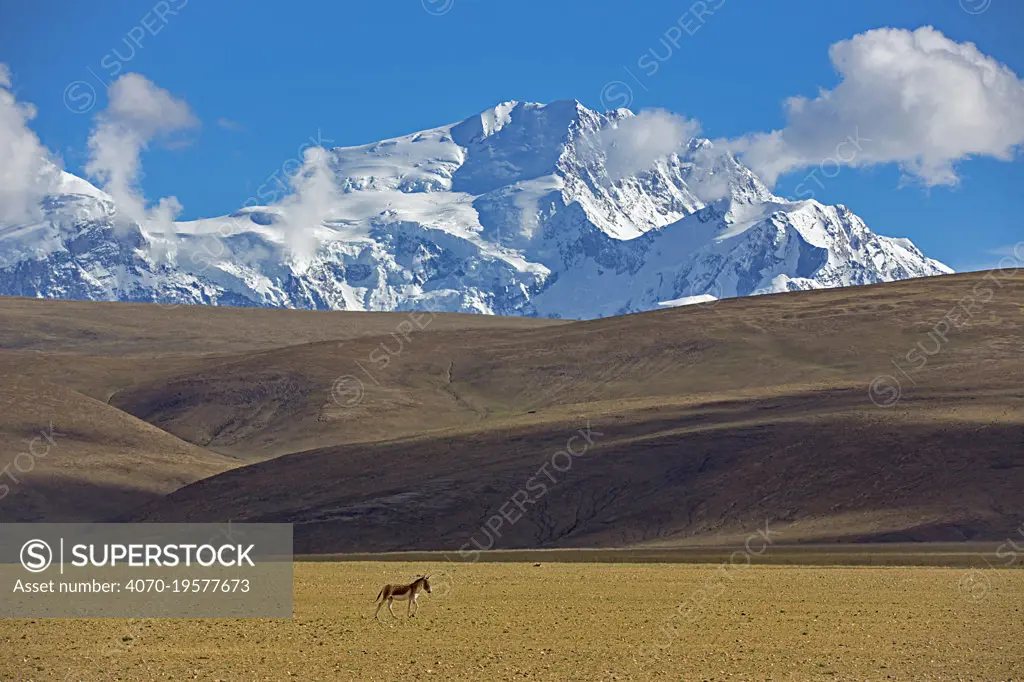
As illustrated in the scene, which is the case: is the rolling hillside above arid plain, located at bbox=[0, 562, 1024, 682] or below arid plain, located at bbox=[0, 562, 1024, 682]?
above

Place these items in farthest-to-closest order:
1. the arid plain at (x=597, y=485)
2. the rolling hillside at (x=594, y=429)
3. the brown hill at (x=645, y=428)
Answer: the rolling hillside at (x=594, y=429)
the brown hill at (x=645, y=428)
the arid plain at (x=597, y=485)

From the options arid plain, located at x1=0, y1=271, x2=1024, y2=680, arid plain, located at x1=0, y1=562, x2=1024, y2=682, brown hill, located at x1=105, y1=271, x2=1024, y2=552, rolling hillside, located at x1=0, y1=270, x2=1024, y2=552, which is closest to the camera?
arid plain, located at x1=0, y1=562, x2=1024, y2=682

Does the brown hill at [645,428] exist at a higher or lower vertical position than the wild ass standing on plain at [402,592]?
higher

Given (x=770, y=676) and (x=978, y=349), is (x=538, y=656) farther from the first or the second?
(x=978, y=349)

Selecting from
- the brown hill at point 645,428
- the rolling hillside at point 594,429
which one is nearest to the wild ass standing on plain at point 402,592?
the brown hill at point 645,428

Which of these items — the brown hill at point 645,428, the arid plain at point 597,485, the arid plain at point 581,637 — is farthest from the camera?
the brown hill at point 645,428

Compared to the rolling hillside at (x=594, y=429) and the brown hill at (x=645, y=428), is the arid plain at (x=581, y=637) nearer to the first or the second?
the brown hill at (x=645, y=428)

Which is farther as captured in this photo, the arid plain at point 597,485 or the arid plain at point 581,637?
the arid plain at point 597,485

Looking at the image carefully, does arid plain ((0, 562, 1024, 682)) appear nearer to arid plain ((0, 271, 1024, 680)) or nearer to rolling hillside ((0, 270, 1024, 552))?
arid plain ((0, 271, 1024, 680))

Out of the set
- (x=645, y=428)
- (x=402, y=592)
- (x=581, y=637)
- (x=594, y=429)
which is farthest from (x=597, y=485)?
(x=581, y=637)

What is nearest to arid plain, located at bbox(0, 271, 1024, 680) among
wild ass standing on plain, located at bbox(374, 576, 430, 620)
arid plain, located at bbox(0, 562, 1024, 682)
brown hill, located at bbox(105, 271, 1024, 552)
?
arid plain, located at bbox(0, 562, 1024, 682)

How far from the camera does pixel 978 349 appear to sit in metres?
140

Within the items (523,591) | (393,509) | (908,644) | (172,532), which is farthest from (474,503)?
(908,644)

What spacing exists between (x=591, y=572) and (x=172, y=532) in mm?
43657
